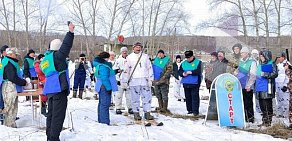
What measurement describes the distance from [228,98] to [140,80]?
6.18 feet

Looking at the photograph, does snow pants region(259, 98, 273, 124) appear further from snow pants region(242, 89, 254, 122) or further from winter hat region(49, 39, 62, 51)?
winter hat region(49, 39, 62, 51)

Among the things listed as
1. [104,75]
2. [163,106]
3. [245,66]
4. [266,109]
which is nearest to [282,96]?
[266,109]

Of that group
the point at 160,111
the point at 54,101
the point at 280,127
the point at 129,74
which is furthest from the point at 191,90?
the point at 54,101

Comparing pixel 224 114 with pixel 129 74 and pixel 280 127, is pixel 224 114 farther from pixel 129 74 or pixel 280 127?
pixel 129 74

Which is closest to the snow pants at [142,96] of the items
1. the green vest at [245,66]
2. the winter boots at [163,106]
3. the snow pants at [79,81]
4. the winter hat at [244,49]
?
the winter boots at [163,106]

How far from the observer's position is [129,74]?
283 inches

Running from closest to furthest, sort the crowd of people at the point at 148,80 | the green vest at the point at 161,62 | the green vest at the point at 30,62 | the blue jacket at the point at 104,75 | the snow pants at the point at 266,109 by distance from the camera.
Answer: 1. the crowd of people at the point at 148,80
2. the snow pants at the point at 266,109
3. the blue jacket at the point at 104,75
4. the green vest at the point at 161,62
5. the green vest at the point at 30,62

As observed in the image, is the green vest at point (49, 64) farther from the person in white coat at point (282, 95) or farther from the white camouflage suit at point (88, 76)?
the white camouflage suit at point (88, 76)

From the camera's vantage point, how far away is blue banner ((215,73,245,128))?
6496 millimetres

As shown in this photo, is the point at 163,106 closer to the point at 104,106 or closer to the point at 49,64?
the point at 104,106

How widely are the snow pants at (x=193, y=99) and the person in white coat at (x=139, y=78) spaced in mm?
1229

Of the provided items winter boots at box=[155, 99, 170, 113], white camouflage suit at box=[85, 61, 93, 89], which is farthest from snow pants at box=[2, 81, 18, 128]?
white camouflage suit at box=[85, 61, 93, 89]

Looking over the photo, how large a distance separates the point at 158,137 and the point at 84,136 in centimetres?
123

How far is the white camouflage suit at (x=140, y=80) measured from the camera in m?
7.09
